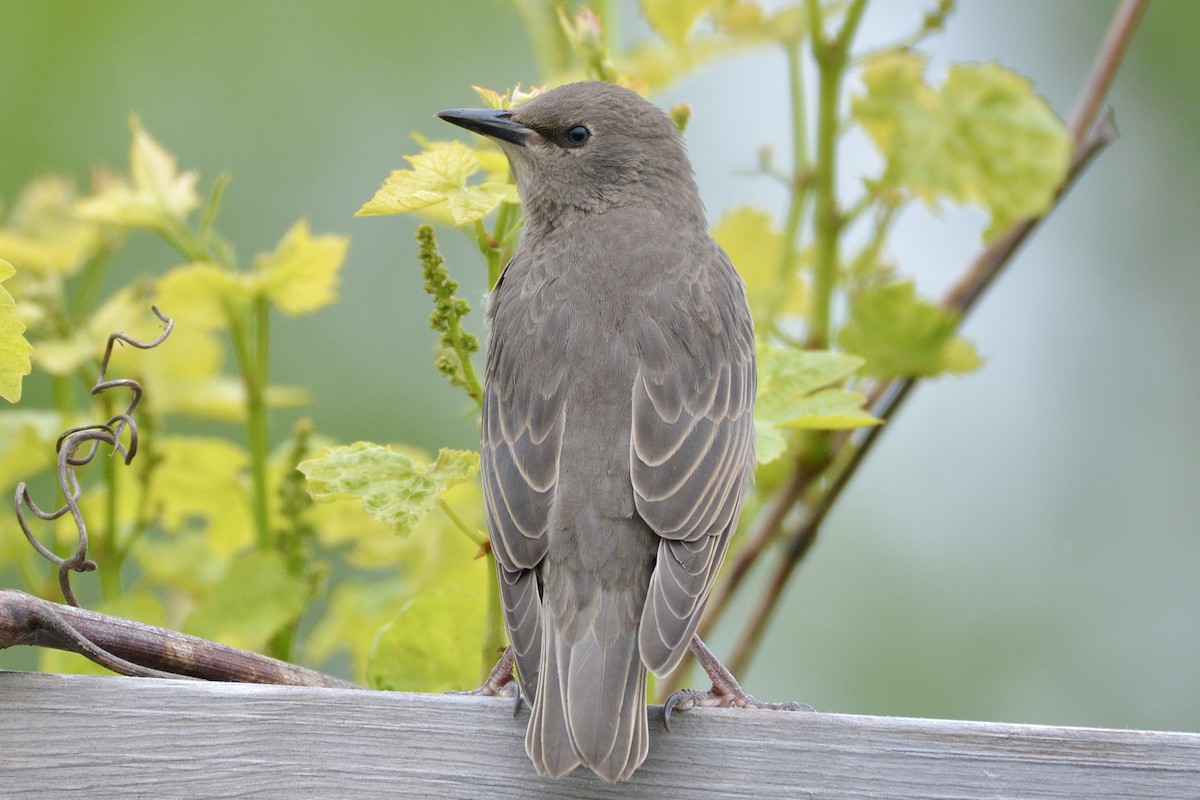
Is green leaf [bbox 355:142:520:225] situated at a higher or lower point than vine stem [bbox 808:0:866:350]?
lower

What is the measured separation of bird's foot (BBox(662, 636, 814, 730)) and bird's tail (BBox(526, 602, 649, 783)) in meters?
0.06

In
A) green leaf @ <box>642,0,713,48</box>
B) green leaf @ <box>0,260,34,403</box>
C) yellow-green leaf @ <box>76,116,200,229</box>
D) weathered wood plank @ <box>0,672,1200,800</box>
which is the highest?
green leaf @ <box>642,0,713,48</box>

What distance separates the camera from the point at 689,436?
251 centimetres

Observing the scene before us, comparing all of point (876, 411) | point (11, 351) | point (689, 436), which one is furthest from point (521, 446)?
point (876, 411)

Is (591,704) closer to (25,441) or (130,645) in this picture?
(130,645)

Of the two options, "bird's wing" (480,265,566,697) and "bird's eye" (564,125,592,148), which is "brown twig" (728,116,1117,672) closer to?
"bird's wing" (480,265,566,697)

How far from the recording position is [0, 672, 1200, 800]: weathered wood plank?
1.89 metres

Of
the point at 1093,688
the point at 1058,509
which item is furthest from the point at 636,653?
the point at 1058,509

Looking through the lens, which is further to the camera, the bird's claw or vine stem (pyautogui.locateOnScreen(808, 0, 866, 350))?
vine stem (pyautogui.locateOnScreen(808, 0, 866, 350))

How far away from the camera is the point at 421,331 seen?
6.76 meters

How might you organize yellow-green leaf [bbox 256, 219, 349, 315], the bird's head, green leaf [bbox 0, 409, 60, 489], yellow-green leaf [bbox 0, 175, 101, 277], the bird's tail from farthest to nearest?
the bird's head, yellow-green leaf [bbox 0, 175, 101, 277], green leaf [bbox 0, 409, 60, 489], yellow-green leaf [bbox 256, 219, 349, 315], the bird's tail

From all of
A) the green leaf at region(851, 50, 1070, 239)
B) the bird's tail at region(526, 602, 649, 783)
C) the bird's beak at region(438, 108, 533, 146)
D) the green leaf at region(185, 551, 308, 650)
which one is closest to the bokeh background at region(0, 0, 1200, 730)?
the bird's beak at region(438, 108, 533, 146)

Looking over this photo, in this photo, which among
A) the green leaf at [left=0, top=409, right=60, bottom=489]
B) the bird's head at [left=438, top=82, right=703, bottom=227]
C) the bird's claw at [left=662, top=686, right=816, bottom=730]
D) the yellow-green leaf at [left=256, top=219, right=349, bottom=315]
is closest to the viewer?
the bird's claw at [left=662, top=686, right=816, bottom=730]

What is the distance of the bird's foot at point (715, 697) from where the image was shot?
6.61ft
